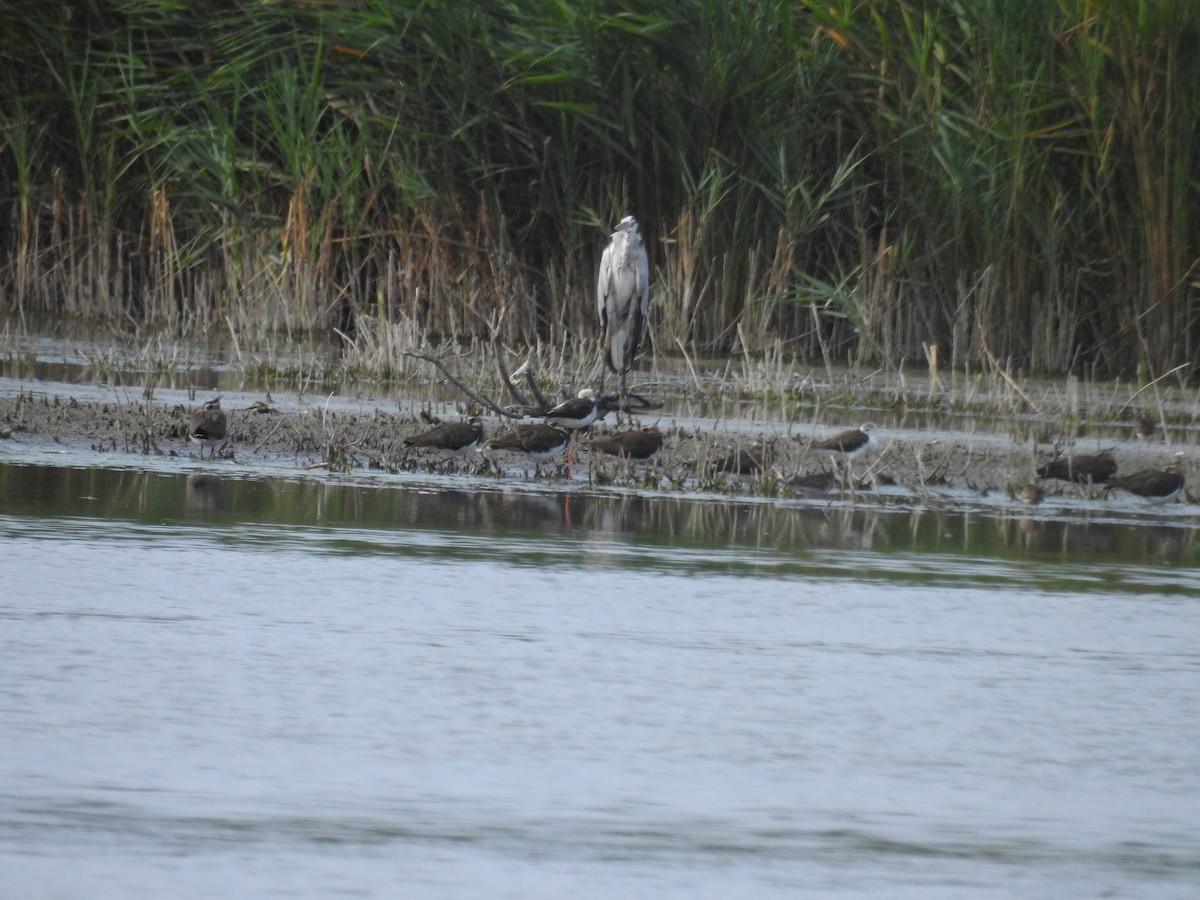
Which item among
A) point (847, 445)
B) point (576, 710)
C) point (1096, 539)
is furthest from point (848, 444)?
point (576, 710)

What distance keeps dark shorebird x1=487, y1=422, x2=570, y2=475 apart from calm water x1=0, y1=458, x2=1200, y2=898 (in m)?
1.45

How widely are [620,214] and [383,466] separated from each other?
6163mm

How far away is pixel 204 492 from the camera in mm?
6805

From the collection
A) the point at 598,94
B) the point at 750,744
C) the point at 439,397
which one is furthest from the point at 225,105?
the point at 750,744

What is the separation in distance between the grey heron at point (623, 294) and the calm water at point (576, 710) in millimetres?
5433

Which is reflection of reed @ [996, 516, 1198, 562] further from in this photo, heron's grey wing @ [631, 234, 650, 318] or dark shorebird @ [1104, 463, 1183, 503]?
heron's grey wing @ [631, 234, 650, 318]

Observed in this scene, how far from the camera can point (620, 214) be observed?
1355 centimetres

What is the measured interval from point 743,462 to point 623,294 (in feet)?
14.4

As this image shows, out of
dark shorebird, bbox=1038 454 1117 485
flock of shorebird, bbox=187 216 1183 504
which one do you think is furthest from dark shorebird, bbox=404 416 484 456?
dark shorebird, bbox=1038 454 1117 485

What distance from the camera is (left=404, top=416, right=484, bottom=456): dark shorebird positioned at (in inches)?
306

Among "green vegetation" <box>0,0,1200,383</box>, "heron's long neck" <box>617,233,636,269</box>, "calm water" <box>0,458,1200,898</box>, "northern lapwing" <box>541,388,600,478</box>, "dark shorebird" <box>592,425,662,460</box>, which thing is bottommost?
"calm water" <box>0,458,1200,898</box>

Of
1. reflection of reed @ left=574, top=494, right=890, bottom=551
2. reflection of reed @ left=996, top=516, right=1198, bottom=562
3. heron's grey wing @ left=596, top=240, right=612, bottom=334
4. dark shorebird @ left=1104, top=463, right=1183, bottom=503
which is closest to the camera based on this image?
reflection of reed @ left=574, top=494, right=890, bottom=551

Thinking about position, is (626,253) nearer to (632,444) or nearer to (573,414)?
(573,414)

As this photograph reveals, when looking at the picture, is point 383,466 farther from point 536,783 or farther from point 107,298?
point 107,298
